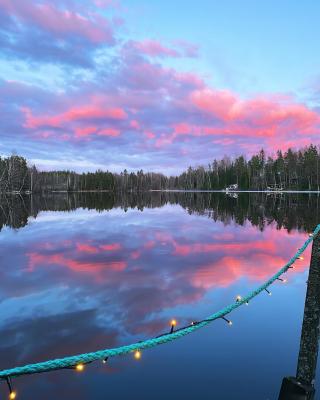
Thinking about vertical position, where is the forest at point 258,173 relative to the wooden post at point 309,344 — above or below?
above

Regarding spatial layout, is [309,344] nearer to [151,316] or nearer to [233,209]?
[151,316]

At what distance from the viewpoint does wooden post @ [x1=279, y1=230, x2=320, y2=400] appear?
522cm

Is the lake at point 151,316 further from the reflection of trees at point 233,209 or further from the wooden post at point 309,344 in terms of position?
the reflection of trees at point 233,209

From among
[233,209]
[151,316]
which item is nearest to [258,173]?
[233,209]

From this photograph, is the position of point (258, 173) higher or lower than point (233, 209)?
higher

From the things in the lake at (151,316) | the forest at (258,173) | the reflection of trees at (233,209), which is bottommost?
the lake at (151,316)

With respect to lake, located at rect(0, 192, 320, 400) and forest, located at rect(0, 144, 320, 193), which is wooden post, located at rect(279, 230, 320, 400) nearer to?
lake, located at rect(0, 192, 320, 400)

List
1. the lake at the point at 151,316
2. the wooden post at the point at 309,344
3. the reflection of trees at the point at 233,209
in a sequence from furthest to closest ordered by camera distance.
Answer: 1. the reflection of trees at the point at 233,209
2. the lake at the point at 151,316
3. the wooden post at the point at 309,344

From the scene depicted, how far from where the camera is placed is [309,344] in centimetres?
549

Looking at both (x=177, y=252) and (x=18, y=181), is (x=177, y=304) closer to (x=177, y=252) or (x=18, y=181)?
(x=177, y=252)

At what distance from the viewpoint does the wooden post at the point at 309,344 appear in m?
5.22

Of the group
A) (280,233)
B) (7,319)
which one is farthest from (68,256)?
(280,233)

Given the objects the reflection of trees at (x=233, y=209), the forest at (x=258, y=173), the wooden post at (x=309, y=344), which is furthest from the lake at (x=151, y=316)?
the forest at (x=258, y=173)

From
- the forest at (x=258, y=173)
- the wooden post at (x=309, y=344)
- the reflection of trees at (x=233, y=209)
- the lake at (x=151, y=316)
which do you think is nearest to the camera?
the wooden post at (x=309, y=344)
